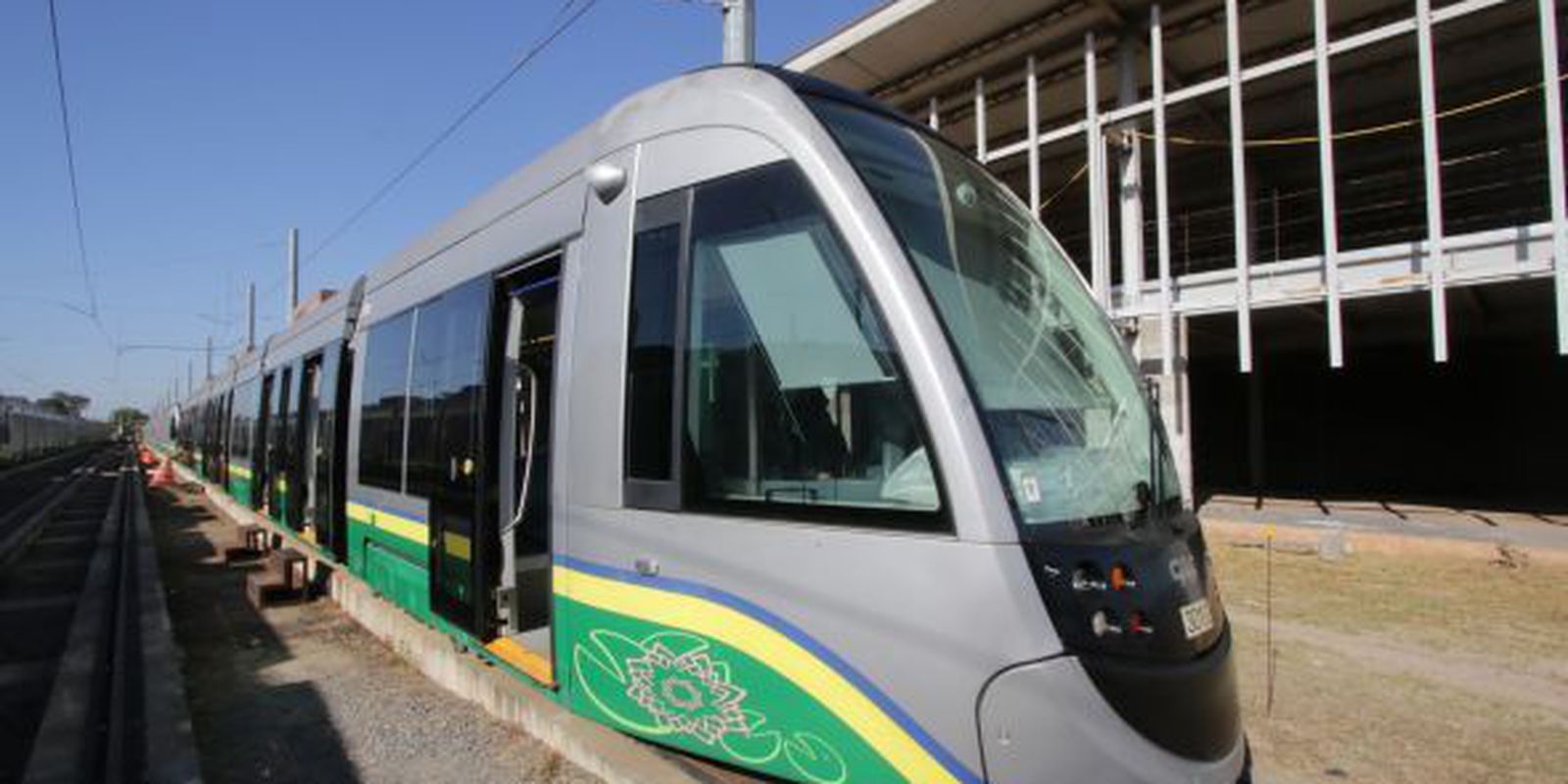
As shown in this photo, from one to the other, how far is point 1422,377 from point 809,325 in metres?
23.5

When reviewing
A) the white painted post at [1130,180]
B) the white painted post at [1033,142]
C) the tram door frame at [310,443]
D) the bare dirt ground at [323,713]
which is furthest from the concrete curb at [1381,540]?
the tram door frame at [310,443]

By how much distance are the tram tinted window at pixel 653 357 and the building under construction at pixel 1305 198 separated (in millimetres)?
11677

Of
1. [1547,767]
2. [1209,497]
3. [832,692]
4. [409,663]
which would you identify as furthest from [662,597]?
[1209,497]

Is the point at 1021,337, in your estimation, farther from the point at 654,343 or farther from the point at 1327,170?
the point at 1327,170

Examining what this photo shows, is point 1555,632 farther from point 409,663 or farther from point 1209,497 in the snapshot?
point 1209,497

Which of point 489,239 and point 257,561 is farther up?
point 489,239

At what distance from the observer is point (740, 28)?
8023 millimetres

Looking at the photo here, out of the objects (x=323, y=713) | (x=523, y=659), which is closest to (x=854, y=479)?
(x=523, y=659)

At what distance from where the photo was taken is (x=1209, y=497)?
1911 cm

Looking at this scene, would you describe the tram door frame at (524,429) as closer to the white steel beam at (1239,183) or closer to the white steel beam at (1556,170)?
the white steel beam at (1239,183)

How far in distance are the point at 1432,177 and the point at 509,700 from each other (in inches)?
502

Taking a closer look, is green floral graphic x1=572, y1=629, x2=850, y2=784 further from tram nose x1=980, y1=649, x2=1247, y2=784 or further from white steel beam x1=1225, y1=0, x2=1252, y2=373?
white steel beam x1=1225, y1=0, x2=1252, y2=373

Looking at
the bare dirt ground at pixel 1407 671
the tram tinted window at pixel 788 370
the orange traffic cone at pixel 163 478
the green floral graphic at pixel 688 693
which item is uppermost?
the tram tinted window at pixel 788 370

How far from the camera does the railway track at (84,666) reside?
515 cm
